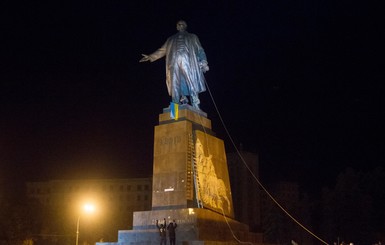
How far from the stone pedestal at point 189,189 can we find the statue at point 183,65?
87cm

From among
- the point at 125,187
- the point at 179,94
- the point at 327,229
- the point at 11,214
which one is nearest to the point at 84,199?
the point at 125,187

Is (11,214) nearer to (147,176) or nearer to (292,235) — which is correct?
(292,235)

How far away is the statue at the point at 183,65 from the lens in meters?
18.8

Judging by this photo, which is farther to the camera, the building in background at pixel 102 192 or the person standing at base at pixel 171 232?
the building in background at pixel 102 192

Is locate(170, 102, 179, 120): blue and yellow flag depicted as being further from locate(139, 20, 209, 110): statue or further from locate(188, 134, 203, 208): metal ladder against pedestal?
locate(188, 134, 203, 208): metal ladder against pedestal

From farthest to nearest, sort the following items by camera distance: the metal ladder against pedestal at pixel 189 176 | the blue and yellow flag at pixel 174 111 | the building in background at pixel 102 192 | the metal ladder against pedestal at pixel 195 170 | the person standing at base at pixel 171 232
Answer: the building in background at pixel 102 192 → the blue and yellow flag at pixel 174 111 → the metal ladder against pedestal at pixel 189 176 → the metal ladder against pedestal at pixel 195 170 → the person standing at base at pixel 171 232

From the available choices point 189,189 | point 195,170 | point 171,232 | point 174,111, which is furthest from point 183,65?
point 171,232

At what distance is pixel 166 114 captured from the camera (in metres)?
18.5

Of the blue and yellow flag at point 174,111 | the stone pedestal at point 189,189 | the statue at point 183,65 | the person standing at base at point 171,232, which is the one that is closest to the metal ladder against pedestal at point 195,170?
the stone pedestal at point 189,189

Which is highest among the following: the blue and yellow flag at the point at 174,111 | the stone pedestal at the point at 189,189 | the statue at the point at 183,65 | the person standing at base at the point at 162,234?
the statue at the point at 183,65

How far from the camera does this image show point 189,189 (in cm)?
1666

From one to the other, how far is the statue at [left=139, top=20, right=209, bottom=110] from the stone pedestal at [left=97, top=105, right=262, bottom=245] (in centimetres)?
→ 87

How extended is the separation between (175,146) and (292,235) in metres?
38.0

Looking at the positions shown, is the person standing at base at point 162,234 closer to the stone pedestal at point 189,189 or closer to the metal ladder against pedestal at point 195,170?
the stone pedestal at point 189,189
